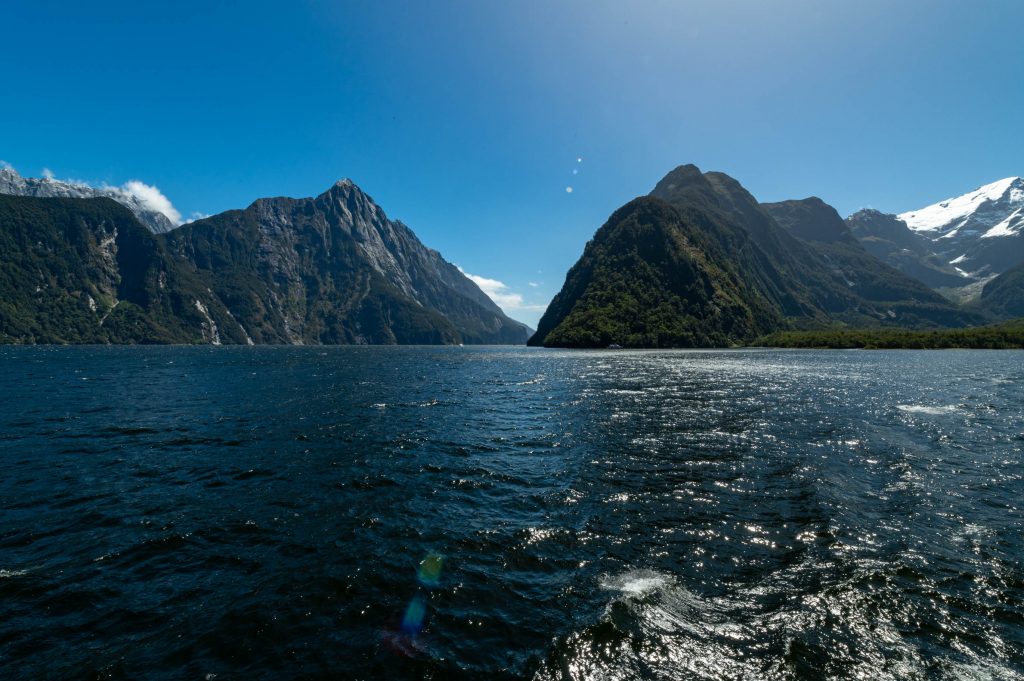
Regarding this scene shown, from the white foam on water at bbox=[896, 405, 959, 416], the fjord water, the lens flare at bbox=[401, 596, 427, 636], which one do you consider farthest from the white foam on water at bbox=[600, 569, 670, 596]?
the white foam on water at bbox=[896, 405, 959, 416]

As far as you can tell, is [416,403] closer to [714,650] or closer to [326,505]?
[326,505]

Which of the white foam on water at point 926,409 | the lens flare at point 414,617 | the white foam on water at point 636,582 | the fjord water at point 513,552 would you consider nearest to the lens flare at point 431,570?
the fjord water at point 513,552

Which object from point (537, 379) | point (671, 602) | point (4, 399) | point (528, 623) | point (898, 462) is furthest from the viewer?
point (537, 379)

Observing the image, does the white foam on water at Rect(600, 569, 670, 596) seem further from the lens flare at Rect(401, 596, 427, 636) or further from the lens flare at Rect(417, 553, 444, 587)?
the lens flare at Rect(401, 596, 427, 636)

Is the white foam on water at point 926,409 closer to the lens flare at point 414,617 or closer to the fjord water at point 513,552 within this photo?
the fjord water at point 513,552

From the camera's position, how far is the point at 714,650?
10.7 meters

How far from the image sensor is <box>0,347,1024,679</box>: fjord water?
419 inches

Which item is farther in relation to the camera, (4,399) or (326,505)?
(4,399)

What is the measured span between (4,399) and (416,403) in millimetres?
51526

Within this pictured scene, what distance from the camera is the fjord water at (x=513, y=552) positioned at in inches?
419

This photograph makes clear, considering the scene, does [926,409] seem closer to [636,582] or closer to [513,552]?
[636,582]

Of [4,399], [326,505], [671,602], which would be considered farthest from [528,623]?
[4,399]

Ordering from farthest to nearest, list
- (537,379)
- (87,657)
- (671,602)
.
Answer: (537,379) → (671,602) → (87,657)

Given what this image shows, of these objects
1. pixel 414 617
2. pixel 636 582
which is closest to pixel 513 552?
pixel 636 582
